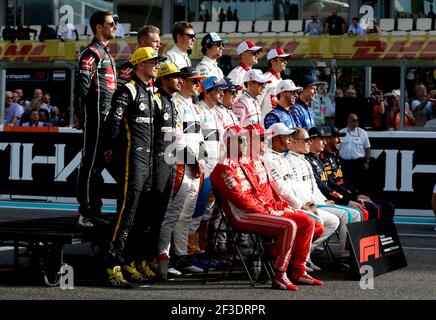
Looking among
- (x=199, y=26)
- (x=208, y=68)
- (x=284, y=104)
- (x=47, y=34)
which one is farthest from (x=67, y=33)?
(x=284, y=104)

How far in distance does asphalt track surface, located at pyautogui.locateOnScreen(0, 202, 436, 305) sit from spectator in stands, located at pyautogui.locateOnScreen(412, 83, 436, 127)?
1080 cm

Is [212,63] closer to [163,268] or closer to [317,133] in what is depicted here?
[317,133]

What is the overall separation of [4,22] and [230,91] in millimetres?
25599

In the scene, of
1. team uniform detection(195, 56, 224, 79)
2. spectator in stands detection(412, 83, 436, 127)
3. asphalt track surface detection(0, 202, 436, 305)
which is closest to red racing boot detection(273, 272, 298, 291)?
asphalt track surface detection(0, 202, 436, 305)

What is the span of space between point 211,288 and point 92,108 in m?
2.05

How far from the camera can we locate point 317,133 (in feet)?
34.4

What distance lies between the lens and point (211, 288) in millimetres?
8570

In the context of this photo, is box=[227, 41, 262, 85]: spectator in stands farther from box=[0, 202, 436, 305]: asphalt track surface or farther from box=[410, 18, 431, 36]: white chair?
box=[410, 18, 431, 36]: white chair

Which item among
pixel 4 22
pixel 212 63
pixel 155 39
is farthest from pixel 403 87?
pixel 4 22

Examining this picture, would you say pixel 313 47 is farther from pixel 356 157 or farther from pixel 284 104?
pixel 284 104

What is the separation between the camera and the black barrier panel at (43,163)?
17.4m

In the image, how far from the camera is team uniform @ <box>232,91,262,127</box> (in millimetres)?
10688

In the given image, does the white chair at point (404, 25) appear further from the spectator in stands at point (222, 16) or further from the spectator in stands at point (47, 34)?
the spectator in stands at point (47, 34)

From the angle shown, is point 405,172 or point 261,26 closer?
point 405,172
